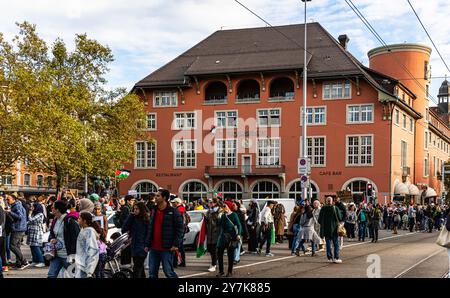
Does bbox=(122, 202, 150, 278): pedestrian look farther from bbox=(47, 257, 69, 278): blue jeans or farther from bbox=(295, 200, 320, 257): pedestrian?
bbox=(295, 200, 320, 257): pedestrian

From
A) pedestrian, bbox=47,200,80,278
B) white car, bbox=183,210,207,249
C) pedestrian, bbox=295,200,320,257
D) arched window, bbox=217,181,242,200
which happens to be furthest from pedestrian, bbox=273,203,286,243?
arched window, bbox=217,181,242,200

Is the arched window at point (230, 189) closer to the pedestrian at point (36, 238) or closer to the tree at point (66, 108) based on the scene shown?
the tree at point (66, 108)

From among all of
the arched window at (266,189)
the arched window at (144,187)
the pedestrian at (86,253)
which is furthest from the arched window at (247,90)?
the pedestrian at (86,253)

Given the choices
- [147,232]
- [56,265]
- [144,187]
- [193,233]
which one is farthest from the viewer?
[144,187]

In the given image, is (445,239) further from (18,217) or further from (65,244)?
(18,217)

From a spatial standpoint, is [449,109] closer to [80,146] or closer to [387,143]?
[387,143]

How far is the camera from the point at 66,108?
37938mm

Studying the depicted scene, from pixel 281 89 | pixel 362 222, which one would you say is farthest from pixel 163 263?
pixel 281 89

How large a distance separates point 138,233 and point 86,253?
177 cm

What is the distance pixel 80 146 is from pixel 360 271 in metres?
25.9

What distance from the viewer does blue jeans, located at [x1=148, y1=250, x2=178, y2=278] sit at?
9750 mm

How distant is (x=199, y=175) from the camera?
5647 cm

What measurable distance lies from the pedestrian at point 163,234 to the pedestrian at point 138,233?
11.1 inches
